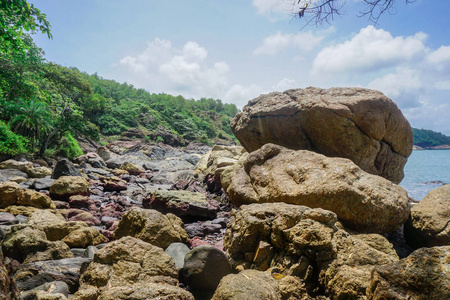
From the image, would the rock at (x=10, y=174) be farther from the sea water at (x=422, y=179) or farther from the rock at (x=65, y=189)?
the sea water at (x=422, y=179)

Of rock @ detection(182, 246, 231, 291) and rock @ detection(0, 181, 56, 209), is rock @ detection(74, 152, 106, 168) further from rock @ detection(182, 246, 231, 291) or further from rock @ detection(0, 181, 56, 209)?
rock @ detection(182, 246, 231, 291)

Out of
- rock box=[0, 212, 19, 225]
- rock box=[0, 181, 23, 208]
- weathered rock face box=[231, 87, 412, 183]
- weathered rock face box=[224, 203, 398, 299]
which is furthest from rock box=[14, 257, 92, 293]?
weathered rock face box=[231, 87, 412, 183]

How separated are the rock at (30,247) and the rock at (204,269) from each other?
1.77 m

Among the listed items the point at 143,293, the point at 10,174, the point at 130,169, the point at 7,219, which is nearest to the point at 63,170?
the point at 10,174

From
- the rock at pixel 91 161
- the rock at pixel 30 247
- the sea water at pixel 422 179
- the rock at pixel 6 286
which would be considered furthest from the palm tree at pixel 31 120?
the sea water at pixel 422 179

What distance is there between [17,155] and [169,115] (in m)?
46.5

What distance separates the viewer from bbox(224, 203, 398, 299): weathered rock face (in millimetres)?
2786

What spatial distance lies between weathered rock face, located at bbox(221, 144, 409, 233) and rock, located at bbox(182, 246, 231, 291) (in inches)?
86.6

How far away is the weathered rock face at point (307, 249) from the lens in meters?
2.79

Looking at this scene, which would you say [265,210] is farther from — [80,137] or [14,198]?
[80,137]

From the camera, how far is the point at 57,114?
1753 cm

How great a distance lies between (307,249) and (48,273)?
9.77 ft

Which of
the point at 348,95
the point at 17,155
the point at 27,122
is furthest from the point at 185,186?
the point at 27,122

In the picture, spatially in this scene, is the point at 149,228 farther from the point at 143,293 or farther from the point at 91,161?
the point at 91,161
